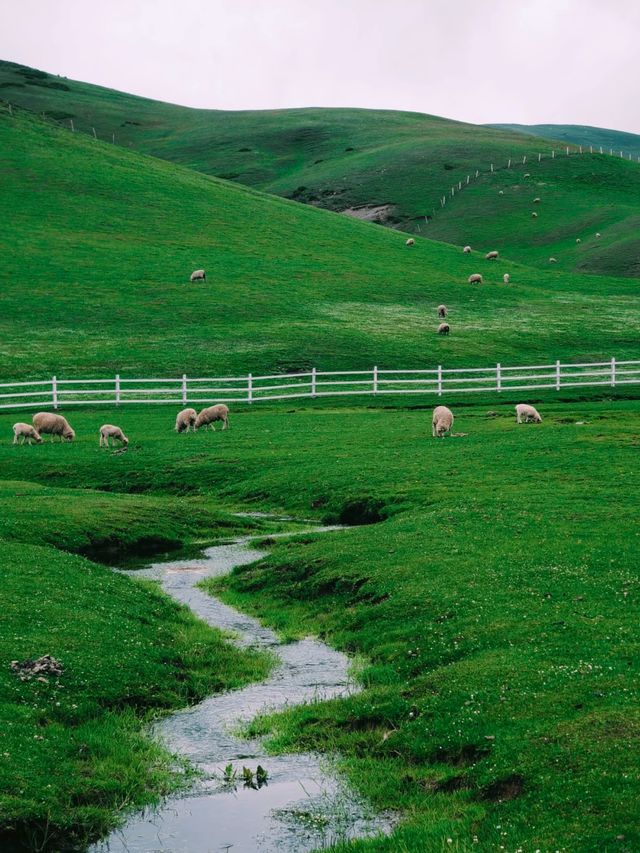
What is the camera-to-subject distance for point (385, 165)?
517ft

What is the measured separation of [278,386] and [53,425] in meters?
11.7

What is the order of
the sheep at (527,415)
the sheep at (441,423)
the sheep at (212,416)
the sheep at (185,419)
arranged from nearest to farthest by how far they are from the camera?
1. the sheep at (441,423)
2. the sheep at (527,415)
3. the sheep at (185,419)
4. the sheep at (212,416)

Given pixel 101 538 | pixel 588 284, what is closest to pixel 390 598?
pixel 101 538

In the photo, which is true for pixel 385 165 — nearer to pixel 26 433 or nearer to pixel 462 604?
pixel 26 433

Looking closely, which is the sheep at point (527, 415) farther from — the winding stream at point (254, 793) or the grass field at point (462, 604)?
the winding stream at point (254, 793)

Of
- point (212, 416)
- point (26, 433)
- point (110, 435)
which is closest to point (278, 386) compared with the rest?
point (212, 416)

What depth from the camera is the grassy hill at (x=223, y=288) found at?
2365 inches

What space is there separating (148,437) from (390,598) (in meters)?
23.5

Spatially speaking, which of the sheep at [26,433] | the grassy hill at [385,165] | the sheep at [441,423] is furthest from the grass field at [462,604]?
the grassy hill at [385,165]

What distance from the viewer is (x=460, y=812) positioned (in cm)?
1024

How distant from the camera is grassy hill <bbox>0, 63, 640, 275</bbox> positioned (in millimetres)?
127250

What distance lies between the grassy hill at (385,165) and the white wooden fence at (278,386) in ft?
190

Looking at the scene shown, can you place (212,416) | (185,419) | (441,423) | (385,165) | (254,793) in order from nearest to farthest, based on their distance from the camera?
1. (254,793)
2. (441,423)
3. (185,419)
4. (212,416)
5. (385,165)

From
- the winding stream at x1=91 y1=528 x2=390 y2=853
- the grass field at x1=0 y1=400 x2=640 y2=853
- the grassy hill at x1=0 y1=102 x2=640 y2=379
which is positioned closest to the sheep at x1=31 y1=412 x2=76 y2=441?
the grass field at x1=0 y1=400 x2=640 y2=853
